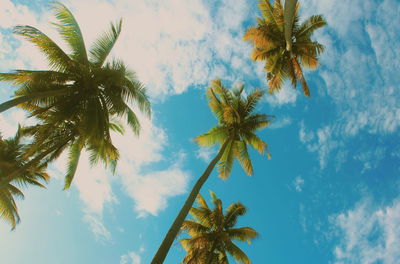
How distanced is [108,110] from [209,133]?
6.51 m

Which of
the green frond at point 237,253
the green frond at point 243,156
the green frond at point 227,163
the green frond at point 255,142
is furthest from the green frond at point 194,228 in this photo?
the green frond at point 255,142

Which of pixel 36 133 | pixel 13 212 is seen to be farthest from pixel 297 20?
pixel 13 212

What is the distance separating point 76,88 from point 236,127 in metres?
9.27

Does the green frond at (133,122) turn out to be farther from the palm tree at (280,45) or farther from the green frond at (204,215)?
the palm tree at (280,45)

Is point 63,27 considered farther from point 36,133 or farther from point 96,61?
point 36,133

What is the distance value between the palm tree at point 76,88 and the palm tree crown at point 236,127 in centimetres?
541

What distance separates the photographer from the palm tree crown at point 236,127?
641 inches

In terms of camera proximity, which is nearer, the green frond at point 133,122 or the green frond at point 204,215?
the green frond at point 133,122

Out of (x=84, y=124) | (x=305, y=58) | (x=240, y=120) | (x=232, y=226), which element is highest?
(x=305, y=58)

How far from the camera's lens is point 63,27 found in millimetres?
11531

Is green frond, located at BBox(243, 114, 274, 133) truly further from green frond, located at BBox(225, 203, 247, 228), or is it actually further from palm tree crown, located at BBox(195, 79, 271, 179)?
green frond, located at BBox(225, 203, 247, 228)

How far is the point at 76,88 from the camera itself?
484 inches

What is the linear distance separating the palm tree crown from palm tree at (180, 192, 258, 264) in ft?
12.4

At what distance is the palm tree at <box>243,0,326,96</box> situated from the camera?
54.6 ft
